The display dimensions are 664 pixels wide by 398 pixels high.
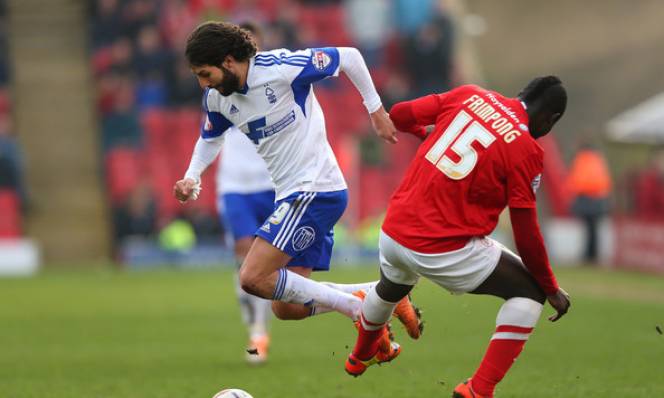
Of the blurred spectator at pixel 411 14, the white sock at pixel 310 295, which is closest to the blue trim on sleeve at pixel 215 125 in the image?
the white sock at pixel 310 295

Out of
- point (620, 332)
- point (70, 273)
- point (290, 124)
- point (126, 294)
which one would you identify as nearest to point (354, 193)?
point (70, 273)

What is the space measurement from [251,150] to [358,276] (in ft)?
26.4

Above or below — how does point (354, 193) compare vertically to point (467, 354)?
below

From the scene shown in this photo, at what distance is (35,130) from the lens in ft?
82.7

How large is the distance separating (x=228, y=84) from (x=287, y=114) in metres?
0.41

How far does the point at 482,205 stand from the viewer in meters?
6.07

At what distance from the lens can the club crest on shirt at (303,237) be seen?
22.5 feet

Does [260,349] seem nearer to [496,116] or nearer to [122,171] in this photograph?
[496,116]

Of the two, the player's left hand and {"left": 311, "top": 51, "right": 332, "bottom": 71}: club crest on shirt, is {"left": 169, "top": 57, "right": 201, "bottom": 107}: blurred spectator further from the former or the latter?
the player's left hand

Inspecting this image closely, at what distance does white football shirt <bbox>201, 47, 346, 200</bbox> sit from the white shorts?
0.83 meters

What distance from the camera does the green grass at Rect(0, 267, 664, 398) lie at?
766 centimetres

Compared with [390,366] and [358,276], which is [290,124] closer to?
[390,366]

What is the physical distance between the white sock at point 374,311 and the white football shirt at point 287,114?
738mm

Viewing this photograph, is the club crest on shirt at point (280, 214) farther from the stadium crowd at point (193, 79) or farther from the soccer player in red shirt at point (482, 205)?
the stadium crowd at point (193, 79)
